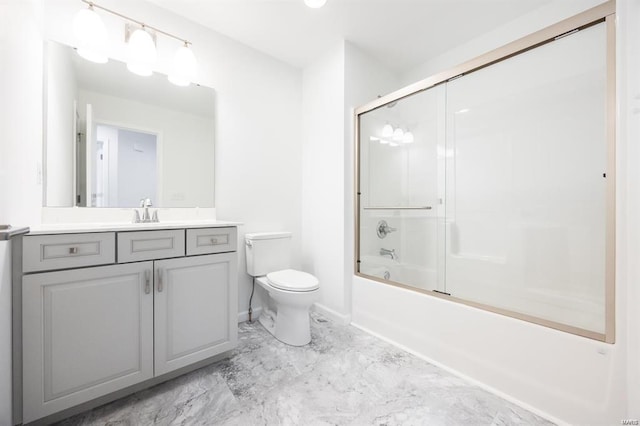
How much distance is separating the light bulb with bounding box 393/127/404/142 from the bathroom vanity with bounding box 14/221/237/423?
71.6 inches

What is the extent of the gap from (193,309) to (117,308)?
1.18 ft

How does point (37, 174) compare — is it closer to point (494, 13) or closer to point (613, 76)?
point (613, 76)

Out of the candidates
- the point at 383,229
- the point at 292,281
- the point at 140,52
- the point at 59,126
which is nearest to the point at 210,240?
the point at 292,281

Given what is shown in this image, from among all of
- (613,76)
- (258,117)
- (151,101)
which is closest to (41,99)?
(151,101)

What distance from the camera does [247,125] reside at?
2346 mm

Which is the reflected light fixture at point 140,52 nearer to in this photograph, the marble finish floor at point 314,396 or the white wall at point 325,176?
the white wall at point 325,176

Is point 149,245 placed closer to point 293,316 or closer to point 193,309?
point 193,309

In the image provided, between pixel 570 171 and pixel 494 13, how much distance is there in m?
1.31

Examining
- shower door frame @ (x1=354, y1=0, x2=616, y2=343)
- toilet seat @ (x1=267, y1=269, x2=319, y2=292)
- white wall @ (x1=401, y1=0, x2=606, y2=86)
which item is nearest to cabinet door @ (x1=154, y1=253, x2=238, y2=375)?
toilet seat @ (x1=267, y1=269, x2=319, y2=292)

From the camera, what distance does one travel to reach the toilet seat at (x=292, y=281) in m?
1.85

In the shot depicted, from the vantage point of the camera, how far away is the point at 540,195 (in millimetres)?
1987

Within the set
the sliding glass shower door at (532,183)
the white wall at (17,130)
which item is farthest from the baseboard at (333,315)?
the white wall at (17,130)

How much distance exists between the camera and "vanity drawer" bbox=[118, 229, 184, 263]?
132 centimetres

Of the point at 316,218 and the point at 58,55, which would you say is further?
the point at 316,218
